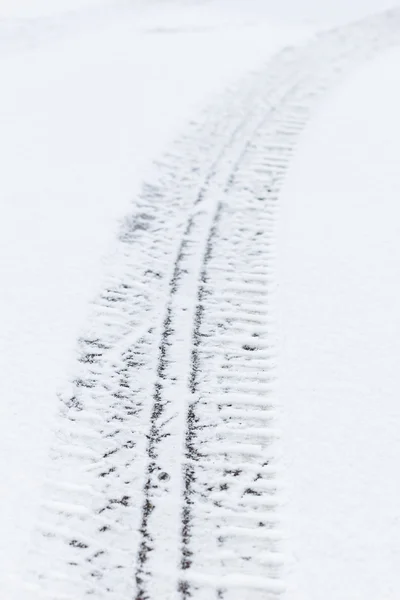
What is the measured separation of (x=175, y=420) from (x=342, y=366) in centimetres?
117

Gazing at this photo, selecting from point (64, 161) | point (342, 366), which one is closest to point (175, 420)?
point (342, 366)

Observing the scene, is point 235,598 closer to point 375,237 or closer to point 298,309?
point 298,309

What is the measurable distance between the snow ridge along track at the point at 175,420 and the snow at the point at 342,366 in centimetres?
15


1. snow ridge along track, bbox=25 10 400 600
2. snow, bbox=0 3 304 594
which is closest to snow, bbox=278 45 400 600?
snow ridge along track, bbox=25 10 400 600

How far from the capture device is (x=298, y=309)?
4.77 metres

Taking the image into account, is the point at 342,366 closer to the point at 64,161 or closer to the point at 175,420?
the point at 175,420

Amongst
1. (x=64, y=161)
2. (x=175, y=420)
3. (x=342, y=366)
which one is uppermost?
(x=64, y=161)

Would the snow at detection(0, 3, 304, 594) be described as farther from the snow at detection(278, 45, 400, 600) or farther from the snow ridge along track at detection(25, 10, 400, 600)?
the snow at detection(278, 45, 400, 600)

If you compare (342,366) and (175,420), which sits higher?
(342,366)

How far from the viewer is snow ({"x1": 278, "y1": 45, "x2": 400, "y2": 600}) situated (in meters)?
3.11

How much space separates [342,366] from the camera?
4.21m

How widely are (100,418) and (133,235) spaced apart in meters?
2.25

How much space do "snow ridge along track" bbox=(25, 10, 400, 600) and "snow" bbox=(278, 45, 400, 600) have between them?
0.48 feet

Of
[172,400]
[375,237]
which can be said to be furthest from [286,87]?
[172,400]
